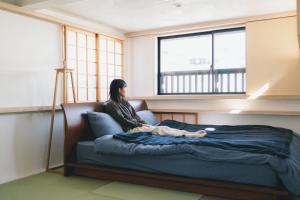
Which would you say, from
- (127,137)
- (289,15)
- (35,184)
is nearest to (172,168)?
(127,137)

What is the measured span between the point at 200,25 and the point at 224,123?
63.8 inches

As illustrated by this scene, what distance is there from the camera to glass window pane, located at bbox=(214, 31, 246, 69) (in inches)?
177

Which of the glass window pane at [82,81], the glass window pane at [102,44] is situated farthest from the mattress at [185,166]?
the glass window pane at [102,44]

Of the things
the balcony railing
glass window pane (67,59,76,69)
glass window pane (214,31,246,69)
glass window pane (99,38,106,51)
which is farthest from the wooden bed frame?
glass window pane (214,31,246,69)

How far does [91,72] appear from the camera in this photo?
14.7ft

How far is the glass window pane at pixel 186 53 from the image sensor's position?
4.79 m

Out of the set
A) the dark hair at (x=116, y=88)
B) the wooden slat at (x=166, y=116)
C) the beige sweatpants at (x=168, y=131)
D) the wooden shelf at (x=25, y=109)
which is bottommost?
the beige sweatpants at (x=168, y=131)

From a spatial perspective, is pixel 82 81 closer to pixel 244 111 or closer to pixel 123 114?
pixel 123 114

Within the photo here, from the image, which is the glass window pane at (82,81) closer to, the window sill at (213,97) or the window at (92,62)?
the window at (92,62)

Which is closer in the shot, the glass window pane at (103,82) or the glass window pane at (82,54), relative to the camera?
the glass window pane at (82,54)

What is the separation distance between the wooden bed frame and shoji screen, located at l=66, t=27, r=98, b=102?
1.80 ft

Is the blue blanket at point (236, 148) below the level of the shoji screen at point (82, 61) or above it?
below

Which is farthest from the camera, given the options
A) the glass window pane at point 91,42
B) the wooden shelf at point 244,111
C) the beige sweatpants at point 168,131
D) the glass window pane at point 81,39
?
the glass window pane at point 91,42

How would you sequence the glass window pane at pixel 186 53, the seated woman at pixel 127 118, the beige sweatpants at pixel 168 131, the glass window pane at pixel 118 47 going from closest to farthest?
the beige sweatpants at pixel 168 131
the seated woman at pixel 127 118
the glass window pane at pixel 186 53
the glass window pane at pixel 118 47
